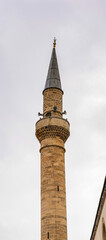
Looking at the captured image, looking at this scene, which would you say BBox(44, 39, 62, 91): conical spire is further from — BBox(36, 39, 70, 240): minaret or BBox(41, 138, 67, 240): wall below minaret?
BBox(41, 138, 67, 240): wall below minaret

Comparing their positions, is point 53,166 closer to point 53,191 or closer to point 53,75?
point 53,191

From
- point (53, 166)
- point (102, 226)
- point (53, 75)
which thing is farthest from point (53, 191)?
point (102, 226)

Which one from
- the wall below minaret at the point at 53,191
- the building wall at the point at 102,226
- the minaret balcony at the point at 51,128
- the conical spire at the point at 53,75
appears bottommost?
the building wall at the point at 102,226

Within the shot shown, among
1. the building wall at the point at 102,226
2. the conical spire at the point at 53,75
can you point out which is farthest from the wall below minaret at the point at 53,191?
the building wall at the point at 102,226

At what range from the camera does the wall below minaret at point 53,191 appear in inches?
792

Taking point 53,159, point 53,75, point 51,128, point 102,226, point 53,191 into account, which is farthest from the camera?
point 53,75

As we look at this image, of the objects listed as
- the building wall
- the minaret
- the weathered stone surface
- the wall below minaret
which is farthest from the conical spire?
the building wall

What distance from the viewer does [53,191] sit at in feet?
68.4

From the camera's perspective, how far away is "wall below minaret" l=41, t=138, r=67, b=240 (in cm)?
2012

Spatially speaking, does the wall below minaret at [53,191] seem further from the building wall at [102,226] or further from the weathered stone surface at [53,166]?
the building wall at [102,226]

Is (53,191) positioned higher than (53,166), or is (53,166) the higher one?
(53,166)

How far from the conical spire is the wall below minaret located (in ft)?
10.9

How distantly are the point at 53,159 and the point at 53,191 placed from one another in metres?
1.69

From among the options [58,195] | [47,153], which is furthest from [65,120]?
[58,195]
